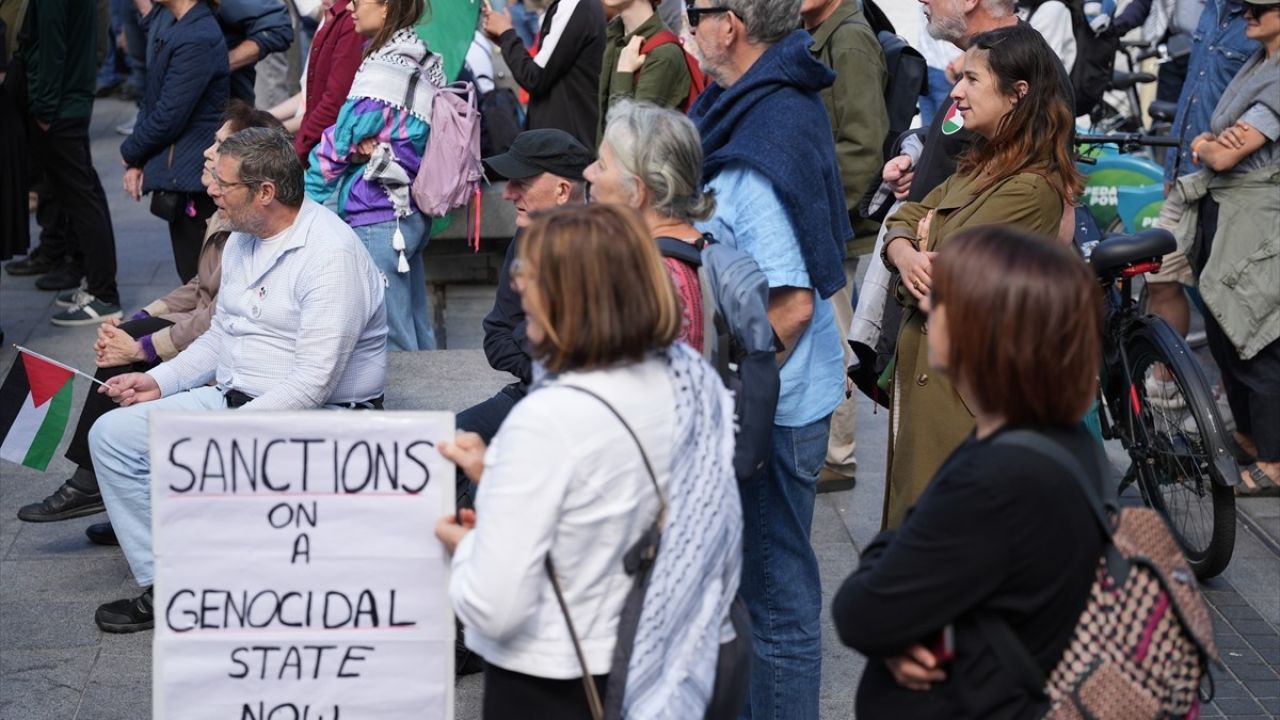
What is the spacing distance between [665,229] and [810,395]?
26.6 inches

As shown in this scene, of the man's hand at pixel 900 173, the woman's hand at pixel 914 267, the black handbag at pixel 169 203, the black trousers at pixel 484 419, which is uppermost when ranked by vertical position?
the woman's hand at pixel 914 267

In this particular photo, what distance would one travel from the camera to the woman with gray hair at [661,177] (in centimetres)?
344

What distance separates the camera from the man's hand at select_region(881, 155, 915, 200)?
5027 millimetres

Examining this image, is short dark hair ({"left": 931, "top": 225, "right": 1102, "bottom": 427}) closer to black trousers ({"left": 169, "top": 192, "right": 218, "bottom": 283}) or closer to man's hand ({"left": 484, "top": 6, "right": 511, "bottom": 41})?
man's hand ({"left": 484, "top": 6, "right": 511, "bottom": 41})

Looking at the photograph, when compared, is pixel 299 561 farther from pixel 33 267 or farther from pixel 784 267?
pixel 33 267

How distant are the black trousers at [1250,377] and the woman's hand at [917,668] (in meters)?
4.13

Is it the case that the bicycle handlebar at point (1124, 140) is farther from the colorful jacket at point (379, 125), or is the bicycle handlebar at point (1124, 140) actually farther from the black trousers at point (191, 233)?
the black trousers at point (191, 233)

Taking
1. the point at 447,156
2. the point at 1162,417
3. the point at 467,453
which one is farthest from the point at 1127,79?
the point at 467,453

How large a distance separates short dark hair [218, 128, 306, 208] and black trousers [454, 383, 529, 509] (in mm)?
876

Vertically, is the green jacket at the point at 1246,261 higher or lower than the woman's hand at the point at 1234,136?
lower

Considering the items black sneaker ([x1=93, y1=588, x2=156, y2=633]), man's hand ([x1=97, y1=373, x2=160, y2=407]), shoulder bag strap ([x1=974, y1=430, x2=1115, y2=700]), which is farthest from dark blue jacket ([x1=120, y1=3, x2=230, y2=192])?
shoulder bag strap ([x1=974, y1=430, x2=1115, y2=700])

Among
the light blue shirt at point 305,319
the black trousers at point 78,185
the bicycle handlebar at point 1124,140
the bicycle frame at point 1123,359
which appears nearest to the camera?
the light blue shirt at point 305,319

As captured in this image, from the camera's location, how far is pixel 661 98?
664 centimetres

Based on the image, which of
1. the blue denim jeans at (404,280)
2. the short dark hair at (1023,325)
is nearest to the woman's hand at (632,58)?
the blue denim jeans at (404,280)
